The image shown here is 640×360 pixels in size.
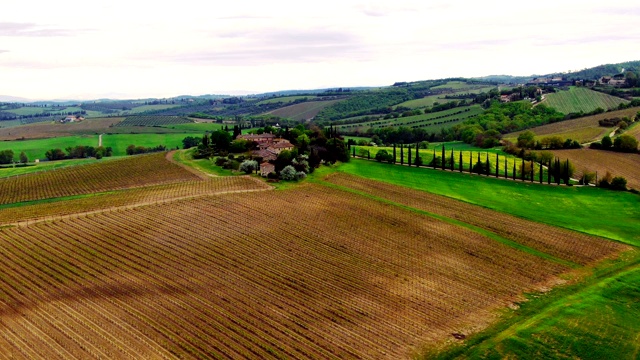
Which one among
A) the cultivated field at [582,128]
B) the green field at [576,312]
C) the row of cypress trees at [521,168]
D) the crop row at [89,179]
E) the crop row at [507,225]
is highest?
the cultivated field at [582,128]

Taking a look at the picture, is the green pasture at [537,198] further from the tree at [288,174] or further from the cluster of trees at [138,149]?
the cluster of trees at [138,149]

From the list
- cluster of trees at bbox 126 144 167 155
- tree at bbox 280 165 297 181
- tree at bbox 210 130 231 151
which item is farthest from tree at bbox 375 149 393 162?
cluster of trees at bbox 126 144 167 155

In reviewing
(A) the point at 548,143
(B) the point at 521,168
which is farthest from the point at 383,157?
(A) the point at 548,143

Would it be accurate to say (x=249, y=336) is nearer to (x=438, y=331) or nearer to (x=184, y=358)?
(x=184, y=358)

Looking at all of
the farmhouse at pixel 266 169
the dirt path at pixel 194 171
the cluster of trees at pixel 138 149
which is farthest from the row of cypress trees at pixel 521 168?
the cluster of trees at pixel 138 149

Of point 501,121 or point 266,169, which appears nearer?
point 266,169

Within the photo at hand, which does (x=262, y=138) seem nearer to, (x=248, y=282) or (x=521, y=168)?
(x=521, y=168)

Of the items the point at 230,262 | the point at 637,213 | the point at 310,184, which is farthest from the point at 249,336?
the point at 637,213
